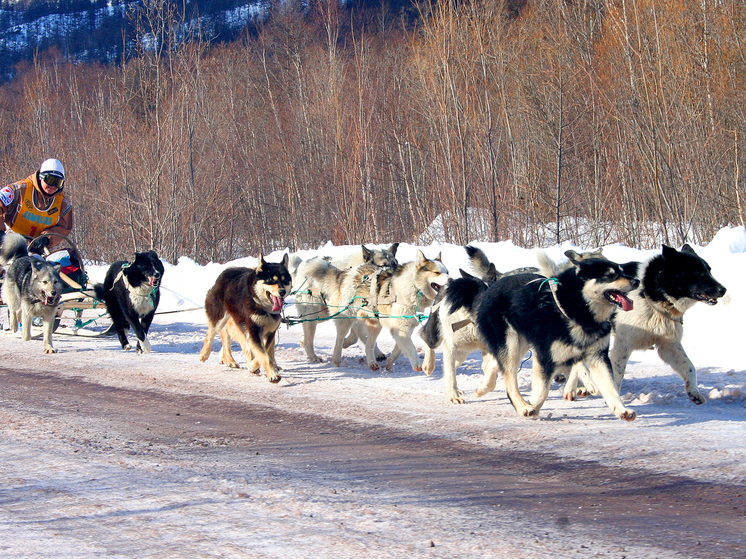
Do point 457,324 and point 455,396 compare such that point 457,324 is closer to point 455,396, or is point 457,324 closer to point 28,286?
point 455,396

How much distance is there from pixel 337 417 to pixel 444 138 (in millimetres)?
11855

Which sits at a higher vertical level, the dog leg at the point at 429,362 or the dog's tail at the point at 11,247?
the dog's tail at the point at 11,247

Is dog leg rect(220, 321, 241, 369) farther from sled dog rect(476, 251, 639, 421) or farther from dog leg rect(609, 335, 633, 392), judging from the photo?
dog leg rect(609, 335, 633, 392)

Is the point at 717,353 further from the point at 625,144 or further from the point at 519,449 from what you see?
the point at 625,144

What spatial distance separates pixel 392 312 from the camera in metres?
7.60

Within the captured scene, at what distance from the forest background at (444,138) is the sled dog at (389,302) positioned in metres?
7.49

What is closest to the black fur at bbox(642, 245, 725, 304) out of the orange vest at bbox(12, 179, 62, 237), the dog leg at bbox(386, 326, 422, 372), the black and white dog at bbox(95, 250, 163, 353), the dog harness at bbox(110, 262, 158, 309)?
the dog leg at bbox(386, 326, 422, 372)

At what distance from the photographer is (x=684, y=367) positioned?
5531 mm

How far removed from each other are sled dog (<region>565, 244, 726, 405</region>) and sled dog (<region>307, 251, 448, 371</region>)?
206cm

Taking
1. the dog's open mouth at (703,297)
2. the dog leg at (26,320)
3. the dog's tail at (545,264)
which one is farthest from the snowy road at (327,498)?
the dog leg at (26,320)

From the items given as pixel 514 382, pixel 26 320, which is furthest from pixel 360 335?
pixel 26 320

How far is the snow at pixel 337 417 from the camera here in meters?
3.02

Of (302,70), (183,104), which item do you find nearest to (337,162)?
(183,104)

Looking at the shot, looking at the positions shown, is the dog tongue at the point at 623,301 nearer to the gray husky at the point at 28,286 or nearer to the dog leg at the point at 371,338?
the dog leg at the point at 371,338
